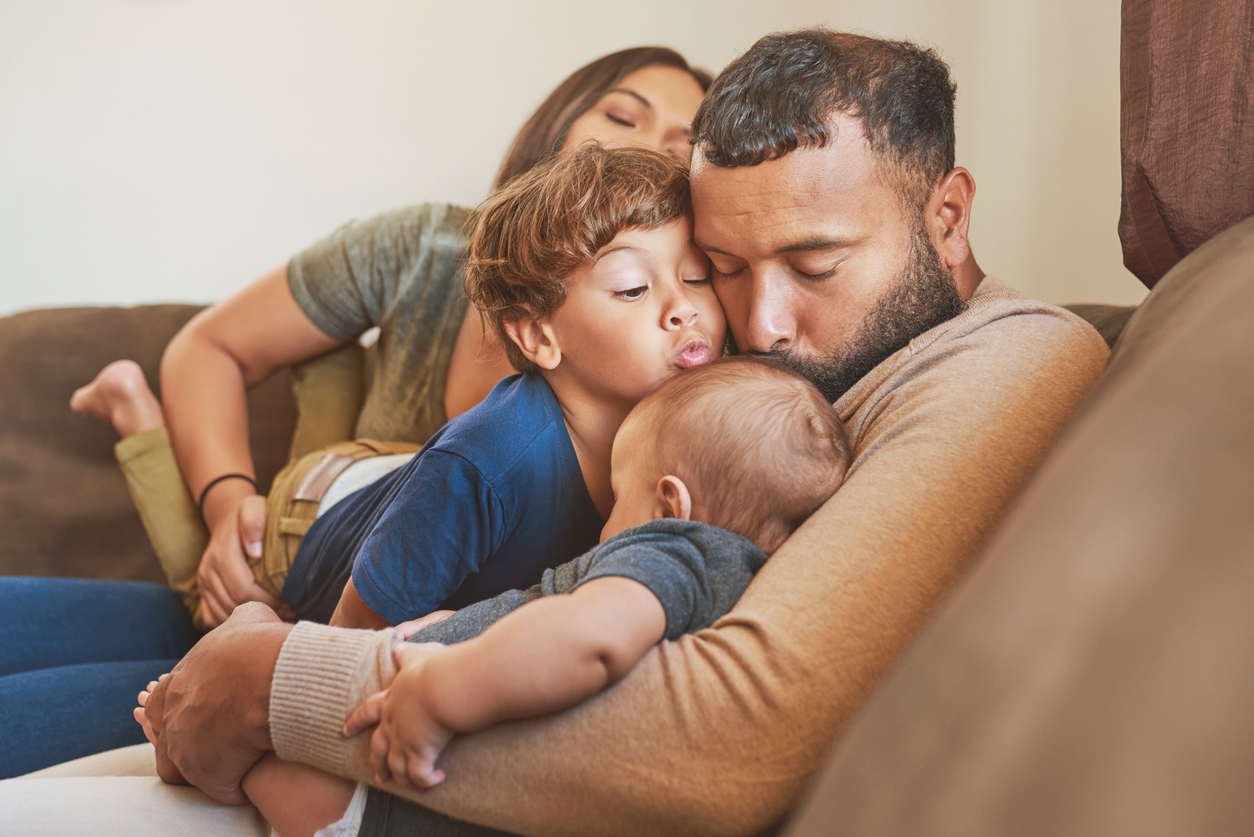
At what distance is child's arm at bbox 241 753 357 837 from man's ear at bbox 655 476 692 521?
382 mm

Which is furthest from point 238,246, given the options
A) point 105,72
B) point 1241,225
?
→ point 1241,225

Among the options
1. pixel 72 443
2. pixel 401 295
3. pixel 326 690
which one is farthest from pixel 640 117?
pixel 72 443

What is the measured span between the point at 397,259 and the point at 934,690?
1.50 metres

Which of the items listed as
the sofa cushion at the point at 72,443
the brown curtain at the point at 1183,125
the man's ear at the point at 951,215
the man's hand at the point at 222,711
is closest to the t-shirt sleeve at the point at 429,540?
the man's hand at the point at 222,711

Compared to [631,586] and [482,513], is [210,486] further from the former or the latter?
[631,586]

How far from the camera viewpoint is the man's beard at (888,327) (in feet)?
3.49

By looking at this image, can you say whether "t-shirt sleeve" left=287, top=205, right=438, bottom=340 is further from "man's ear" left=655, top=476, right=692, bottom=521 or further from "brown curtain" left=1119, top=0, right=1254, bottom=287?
"brown curtain" left=1119, top=0, right=1254, bottom=287

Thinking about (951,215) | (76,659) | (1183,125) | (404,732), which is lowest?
(76,659)

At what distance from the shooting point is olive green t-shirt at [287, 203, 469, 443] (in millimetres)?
1693

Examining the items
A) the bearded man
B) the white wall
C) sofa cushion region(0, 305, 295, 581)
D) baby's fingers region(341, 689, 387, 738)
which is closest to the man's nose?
the bearded man

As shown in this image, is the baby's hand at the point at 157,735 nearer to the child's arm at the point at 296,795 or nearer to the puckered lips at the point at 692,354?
the child's arm at the point at 296,795

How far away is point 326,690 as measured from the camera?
2.40 ft

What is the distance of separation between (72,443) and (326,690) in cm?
154

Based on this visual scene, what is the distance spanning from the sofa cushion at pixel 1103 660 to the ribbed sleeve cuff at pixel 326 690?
0.42 meters
